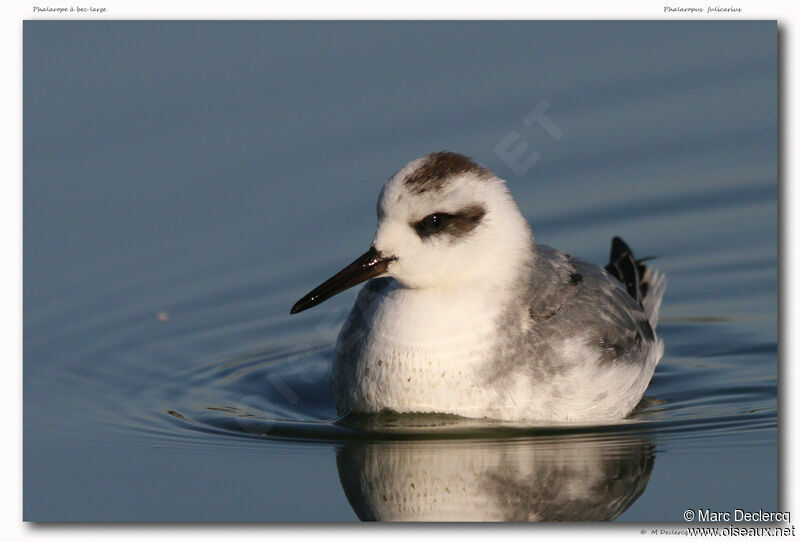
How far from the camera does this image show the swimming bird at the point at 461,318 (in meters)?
10.7

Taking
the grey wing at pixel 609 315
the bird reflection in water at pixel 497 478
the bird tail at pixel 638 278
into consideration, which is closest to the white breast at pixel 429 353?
the bird reflection in water at pixel 497 478

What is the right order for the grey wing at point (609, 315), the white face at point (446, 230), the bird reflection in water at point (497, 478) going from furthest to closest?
the grey wing at point (609, 315) < the white face at point (446, 230) < the bird reflection in water at point (497, 478)

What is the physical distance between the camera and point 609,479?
10.3 meters

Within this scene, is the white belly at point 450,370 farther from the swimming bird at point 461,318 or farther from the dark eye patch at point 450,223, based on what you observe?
the dark eye patch at point 450,223

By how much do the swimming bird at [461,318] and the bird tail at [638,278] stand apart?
1888mm

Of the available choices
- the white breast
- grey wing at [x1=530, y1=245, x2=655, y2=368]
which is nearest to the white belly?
the white breast

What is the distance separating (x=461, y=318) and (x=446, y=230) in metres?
0.68

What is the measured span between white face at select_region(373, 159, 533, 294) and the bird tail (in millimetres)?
2504

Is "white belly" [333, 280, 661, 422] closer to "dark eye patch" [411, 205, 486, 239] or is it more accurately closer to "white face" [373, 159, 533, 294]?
"white face" [373, 159, 533, 294]

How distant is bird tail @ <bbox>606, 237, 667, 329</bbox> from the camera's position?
43.1 ft

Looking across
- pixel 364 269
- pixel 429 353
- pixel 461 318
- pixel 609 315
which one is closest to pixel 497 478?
pixel 429 353

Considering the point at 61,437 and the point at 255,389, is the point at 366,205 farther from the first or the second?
the point at 61,437

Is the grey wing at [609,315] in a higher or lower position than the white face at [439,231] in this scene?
lower

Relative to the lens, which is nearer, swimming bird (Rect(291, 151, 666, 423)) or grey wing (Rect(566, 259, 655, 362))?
swimming bird (Rect(291, 151, 666, 423))
